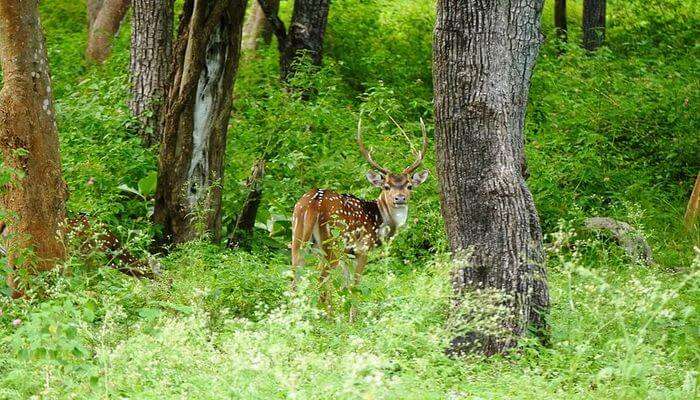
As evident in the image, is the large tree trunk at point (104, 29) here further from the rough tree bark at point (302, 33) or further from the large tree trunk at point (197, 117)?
the large tree trunk at point (197, 117)

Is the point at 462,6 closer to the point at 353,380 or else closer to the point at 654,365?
the point at 654,365

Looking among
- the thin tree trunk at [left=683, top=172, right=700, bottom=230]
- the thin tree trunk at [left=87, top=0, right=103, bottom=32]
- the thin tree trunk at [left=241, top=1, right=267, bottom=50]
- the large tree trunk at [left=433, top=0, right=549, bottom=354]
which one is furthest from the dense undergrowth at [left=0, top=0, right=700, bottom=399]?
the thin tree trunk at [left=241, top=1, right=267, bottom=50]

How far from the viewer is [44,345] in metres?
6.61

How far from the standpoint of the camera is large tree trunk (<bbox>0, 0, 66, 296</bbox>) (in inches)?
358

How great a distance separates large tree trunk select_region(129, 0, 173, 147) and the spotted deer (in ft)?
12.6

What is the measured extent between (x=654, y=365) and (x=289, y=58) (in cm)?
1084

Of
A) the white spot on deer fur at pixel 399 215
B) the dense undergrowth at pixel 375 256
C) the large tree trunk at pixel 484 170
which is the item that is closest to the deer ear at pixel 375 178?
the white spot on deer fur at pixel 399 215

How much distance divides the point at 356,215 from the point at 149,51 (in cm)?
480

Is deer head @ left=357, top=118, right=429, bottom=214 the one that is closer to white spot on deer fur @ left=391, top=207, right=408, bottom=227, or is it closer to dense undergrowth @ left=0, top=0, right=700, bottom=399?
white spot on deer fur @ left=391, top=207, right=408, bottom=227

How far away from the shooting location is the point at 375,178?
11.9m

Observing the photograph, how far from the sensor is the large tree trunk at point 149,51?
1464 centimetres

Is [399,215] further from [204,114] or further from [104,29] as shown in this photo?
[104,29]

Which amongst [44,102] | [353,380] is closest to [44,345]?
[353,380]

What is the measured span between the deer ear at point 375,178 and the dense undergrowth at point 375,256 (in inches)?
27.9
